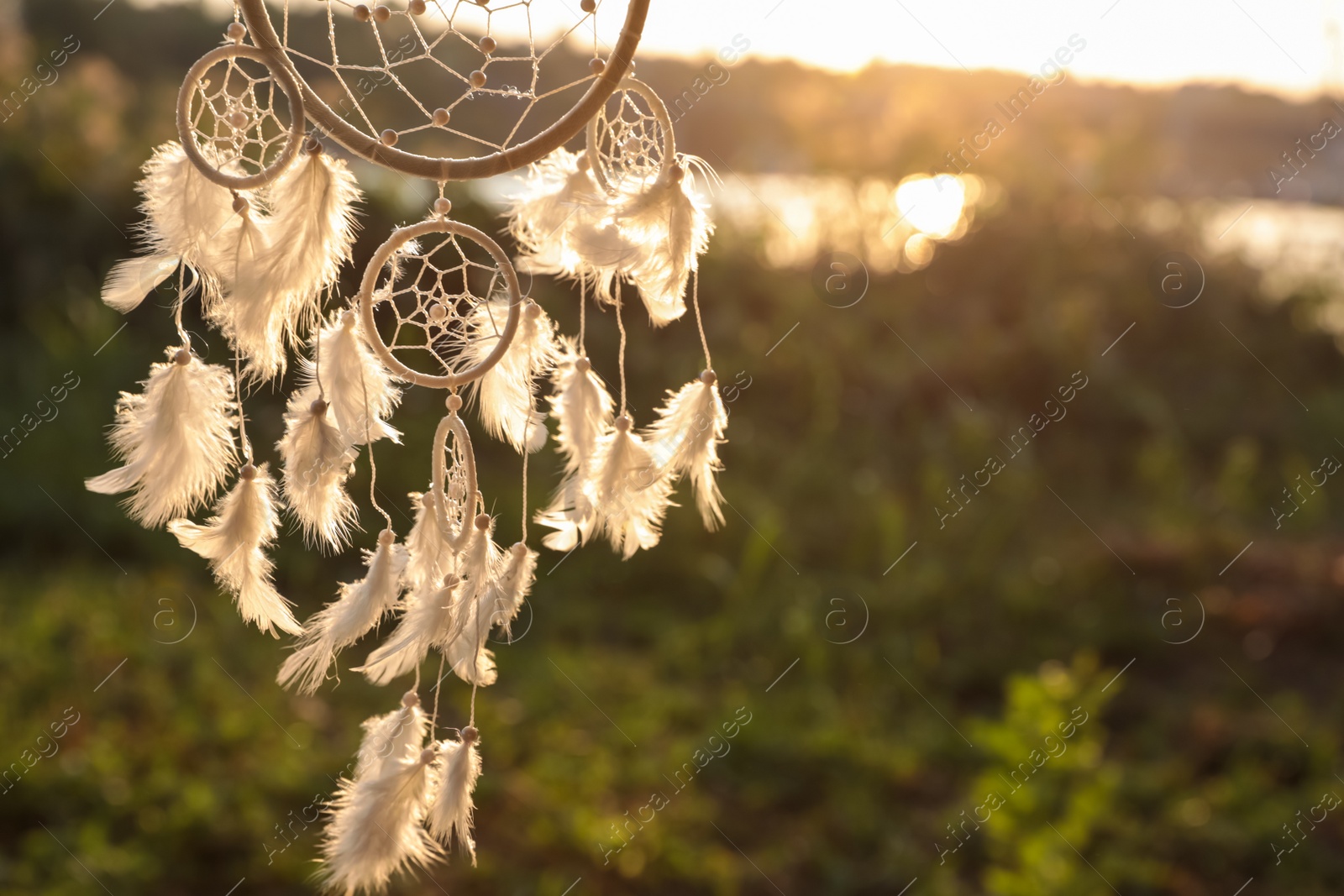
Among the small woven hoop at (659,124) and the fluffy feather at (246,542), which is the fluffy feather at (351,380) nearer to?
the fluffy feather at (246,542)

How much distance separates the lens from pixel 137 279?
0.78 metres

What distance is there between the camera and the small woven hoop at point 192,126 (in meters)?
0.67

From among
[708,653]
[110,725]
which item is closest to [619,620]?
[708,653]

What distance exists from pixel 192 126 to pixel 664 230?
32 cm

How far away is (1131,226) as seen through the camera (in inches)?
195

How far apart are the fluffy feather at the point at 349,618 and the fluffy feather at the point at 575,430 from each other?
12 centimetres

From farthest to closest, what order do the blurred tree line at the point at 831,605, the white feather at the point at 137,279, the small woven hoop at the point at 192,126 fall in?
the blurred tree line at the point at 831,605, the white feather at the point at 137,279, the small woven hoop at the point at 192,126

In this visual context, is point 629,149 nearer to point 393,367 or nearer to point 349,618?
point 393,367

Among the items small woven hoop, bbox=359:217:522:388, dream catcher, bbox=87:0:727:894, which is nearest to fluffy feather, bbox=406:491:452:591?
dream catcher, bbox=87:0:727:894

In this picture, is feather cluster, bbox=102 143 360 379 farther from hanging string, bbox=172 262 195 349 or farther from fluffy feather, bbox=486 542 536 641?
fluffy feather, bbox=486 542 536 641

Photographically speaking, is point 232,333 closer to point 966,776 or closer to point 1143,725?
point 966,776

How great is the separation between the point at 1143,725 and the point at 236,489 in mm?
2578

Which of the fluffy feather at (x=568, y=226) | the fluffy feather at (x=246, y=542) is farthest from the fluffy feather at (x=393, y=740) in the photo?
the fluffy feather at (x=568, y=226)

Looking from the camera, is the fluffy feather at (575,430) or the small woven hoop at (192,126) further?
the fluffy feather at (575,430)
